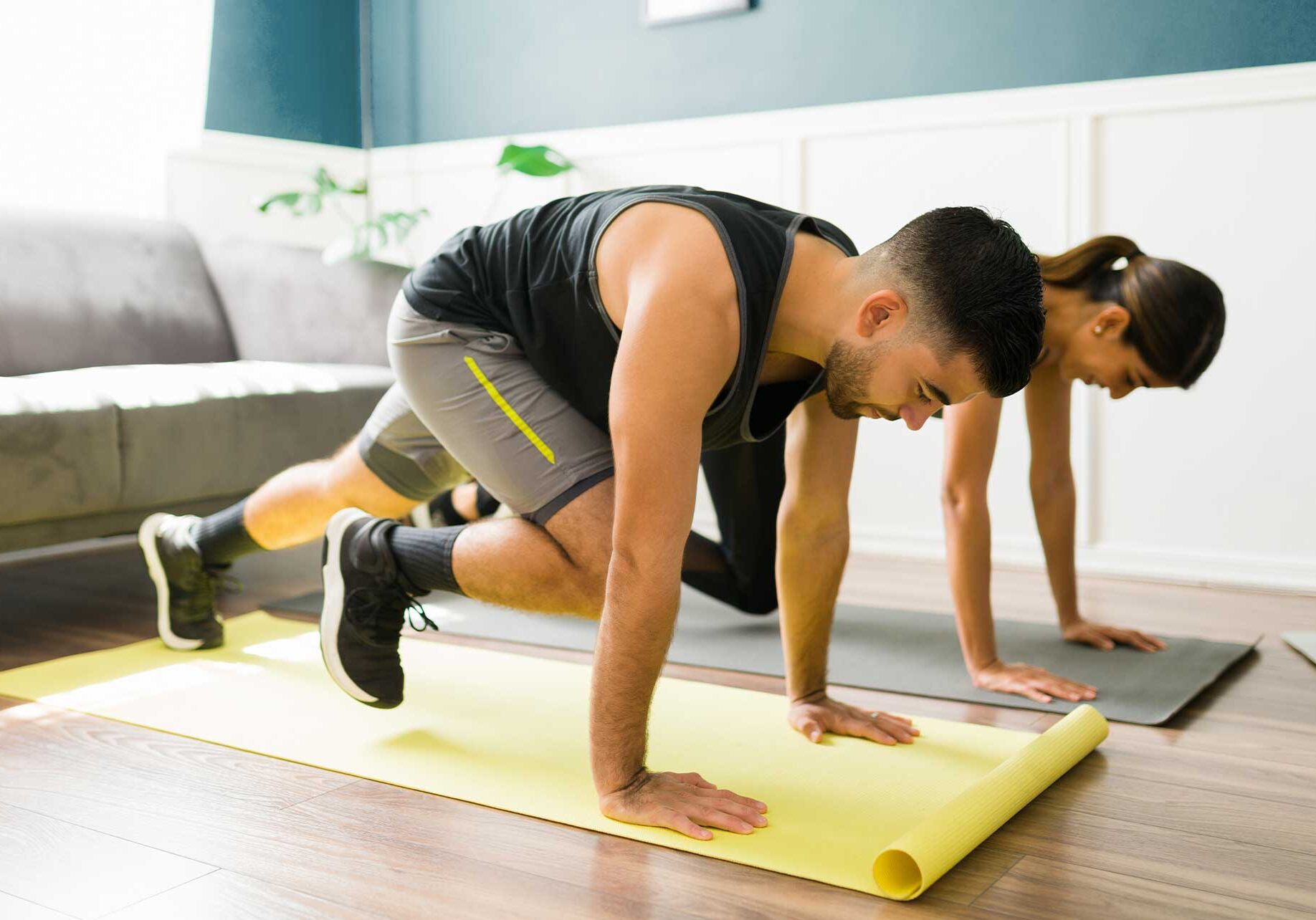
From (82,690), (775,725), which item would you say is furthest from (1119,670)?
(82,690)

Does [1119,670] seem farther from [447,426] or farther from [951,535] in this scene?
[447,426]

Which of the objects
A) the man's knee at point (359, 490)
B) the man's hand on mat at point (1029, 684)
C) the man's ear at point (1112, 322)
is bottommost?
the man's hand on mat at point (1029, 684)

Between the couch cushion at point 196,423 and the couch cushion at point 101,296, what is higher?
the couch cushion at point 101,296

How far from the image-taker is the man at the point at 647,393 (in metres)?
1.26

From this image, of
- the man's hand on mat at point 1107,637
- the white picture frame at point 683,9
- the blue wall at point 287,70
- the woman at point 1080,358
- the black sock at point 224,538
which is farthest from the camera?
the blue wall at point 287,70

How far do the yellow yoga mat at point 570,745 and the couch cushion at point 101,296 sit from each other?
1038mm

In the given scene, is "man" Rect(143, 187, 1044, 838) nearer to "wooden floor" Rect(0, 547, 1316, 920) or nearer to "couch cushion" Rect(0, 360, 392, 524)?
"wooden floor" Rect(0, 547, 1316, 920)

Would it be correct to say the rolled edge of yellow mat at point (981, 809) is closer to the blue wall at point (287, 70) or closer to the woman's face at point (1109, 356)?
the woman's face at point (1109, 356)

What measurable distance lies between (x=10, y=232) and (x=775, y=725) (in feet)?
7.48

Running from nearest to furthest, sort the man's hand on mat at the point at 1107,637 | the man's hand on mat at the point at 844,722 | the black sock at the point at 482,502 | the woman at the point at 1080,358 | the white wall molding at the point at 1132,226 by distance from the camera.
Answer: the man's hand on mat at the point at 844,722
the woman at the point at 1080,358
the man's hand on mat at the point at 1107,637
the black sock at the point at 482,502
the white wall molding at the point at 1132,226

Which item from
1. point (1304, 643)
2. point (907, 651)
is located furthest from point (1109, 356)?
point (1304, 643)

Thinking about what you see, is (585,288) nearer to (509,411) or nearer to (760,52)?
(509,411)

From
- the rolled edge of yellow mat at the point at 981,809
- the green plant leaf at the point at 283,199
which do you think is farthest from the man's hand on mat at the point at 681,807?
the green plant leaf at the point at 283,199

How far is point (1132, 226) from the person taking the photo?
2.95m
